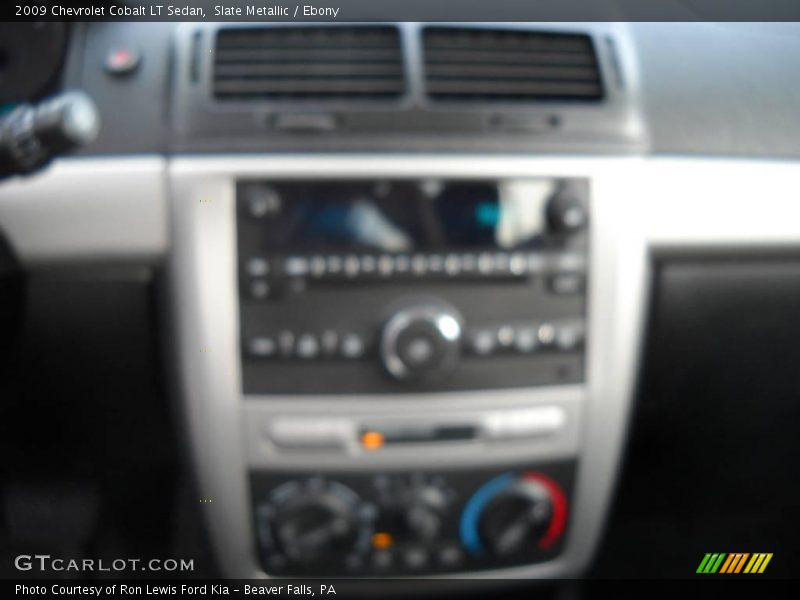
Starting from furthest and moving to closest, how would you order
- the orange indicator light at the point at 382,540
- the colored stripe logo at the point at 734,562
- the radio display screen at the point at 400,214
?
the colored stripe logo at the point at 734,562, the orange indicator light at the point at 382,540, the radio display screen at the point at 400,214

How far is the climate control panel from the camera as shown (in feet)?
2.93

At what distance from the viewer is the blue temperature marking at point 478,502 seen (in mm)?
915

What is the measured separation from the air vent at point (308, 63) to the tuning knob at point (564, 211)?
0.66 ft

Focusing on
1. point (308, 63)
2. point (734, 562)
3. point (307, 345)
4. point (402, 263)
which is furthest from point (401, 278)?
point (734, 562)

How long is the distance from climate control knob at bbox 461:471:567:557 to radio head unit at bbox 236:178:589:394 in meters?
0.14

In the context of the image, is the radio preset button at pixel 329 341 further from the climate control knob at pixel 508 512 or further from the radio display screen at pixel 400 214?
the climate control knob at pixel 508 512

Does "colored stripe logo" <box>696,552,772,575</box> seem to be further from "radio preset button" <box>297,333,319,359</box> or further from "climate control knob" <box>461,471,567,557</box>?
"radio preset button" <box>297,333,319,359</box>

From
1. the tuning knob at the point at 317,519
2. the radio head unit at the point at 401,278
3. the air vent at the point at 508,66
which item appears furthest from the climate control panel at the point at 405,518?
the air vent at the point at 508,66

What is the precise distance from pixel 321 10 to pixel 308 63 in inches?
2.9

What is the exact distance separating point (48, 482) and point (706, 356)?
0.93 meters

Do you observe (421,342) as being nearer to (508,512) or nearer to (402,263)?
(402,263)

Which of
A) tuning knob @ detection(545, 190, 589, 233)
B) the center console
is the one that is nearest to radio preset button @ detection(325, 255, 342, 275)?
the center console

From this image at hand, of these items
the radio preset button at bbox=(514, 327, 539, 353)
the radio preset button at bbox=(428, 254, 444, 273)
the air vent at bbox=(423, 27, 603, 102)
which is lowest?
the radio preset button at bbox=(514, 327, 539, 353)

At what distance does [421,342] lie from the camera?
2.70 feet
